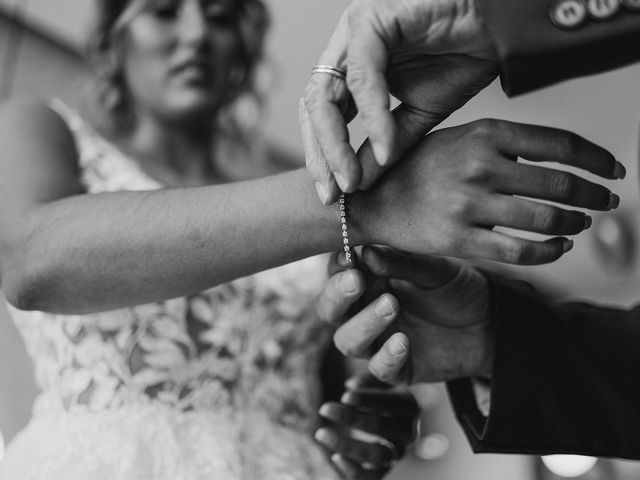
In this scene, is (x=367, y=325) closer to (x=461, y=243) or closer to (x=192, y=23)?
(x=461, y=243)

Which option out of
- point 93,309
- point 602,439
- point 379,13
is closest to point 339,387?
point 602,439

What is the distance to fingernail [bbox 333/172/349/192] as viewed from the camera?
1.73ft

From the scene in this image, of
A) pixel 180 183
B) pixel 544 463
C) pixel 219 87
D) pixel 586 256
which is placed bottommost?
pixel 544 463

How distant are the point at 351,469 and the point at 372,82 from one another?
0.56 m

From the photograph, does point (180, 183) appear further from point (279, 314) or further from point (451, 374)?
point (451, 374)

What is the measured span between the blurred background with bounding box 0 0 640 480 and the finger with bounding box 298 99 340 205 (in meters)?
1.02

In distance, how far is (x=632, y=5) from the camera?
48cm

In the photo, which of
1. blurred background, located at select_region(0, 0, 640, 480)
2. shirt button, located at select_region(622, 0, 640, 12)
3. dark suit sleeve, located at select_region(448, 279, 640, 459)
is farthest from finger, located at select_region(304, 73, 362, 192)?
blurred background, located at select_region(0, 0, 640, 480)

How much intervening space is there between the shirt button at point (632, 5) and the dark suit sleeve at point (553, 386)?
1.24 feet

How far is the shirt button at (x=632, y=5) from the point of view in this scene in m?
0.48

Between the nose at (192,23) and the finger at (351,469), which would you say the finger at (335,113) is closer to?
the finger at (351,469)

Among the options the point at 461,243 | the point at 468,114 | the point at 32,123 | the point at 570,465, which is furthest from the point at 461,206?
the point at 570,465

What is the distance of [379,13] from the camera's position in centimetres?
51

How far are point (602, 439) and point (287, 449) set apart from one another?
1.27ft
